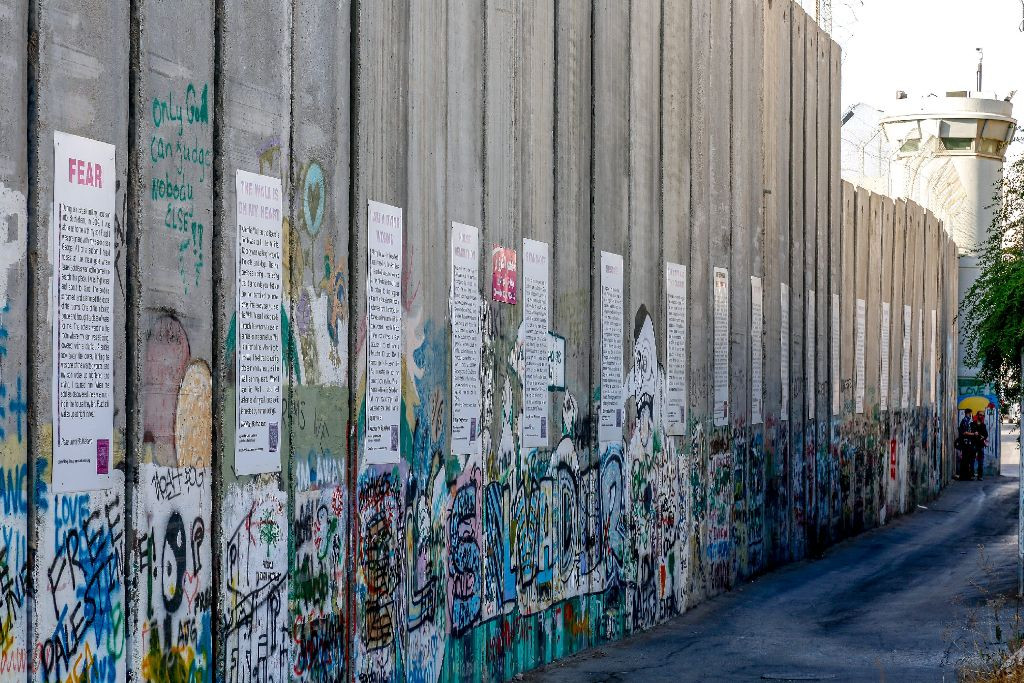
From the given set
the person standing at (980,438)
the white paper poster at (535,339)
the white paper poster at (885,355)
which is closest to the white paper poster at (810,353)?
the white paper poster at (885,355)

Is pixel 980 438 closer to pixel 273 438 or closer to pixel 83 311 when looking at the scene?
pixel 273 438

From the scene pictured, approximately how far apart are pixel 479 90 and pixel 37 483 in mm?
5767

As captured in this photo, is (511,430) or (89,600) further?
(511,430)

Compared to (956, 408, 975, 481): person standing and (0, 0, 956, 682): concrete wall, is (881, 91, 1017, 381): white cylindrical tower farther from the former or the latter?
(0, 0, 956, 682): concrete wall

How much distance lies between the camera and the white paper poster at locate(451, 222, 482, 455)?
1085 cm

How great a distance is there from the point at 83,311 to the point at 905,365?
28.4 m

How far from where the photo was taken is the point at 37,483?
636 centimetres

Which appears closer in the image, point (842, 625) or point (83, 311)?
point (83, 311)

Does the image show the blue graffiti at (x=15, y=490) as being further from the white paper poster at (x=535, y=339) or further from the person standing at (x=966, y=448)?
the person standing at (x=966, y=448)

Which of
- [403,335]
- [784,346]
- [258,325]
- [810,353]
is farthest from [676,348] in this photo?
[258,325]

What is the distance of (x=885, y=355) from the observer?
99.8 feet

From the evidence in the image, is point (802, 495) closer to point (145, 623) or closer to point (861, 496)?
point (861, 496)

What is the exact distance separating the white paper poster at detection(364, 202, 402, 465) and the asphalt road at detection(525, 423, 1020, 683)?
3.15 metres

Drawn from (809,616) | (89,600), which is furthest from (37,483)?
(809,616)
